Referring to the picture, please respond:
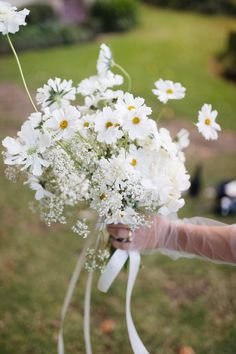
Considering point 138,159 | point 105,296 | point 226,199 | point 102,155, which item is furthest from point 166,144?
point 226,199

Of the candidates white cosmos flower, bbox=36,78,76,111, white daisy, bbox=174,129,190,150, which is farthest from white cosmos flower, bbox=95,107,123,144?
white daisy, bbox=174,129,190,150

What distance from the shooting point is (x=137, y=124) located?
140 centimetres

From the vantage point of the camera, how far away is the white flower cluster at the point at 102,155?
54.6 inches

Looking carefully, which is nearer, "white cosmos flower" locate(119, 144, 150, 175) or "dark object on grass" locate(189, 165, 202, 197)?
"white cosmos flower" locate(119, 144, 150, 175)

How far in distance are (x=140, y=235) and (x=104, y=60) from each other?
0.69m

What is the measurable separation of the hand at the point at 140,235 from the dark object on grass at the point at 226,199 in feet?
7.07

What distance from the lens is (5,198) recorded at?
4.04 metres

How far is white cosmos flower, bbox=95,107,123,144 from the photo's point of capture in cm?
138

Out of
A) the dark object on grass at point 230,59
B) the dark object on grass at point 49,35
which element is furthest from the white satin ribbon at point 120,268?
the dark object on grass at point 49,35

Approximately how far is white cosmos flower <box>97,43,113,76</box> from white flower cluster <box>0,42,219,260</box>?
0.23 ft

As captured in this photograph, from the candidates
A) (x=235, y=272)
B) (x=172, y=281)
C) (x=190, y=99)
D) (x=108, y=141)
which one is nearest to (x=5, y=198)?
(x=172, y=281)

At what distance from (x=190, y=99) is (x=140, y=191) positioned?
17.5 feet

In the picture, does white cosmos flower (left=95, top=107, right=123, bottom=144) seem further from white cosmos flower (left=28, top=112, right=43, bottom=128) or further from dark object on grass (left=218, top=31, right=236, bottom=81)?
dark object on grass (left=218, top=31, right=236, bottom=81)

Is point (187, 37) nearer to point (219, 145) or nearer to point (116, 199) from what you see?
point (219, 145)
